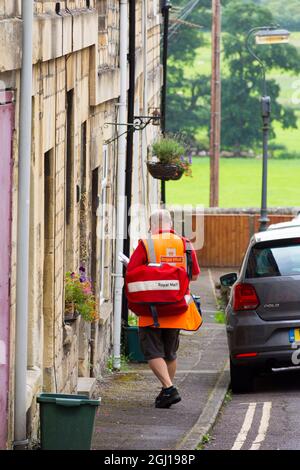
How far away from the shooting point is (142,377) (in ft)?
49.9

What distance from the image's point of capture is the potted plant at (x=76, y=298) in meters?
12.4

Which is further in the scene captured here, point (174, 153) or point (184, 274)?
point (174, 153)

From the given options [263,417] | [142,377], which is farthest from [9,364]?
[142,377]

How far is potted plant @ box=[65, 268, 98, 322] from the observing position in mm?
12398

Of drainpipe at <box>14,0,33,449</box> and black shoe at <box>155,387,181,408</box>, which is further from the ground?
drainpipe at <box>14,0,33,449</box>

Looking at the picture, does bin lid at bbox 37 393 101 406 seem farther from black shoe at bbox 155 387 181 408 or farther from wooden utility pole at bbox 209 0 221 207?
wooden utility pole at bbox 209 0 221 207

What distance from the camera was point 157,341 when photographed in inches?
484

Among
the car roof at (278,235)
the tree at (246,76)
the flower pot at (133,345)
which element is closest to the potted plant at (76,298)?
the car roof at (278,235)

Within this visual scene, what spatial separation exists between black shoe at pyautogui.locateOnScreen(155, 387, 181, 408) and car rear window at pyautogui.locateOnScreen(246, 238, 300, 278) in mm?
1517

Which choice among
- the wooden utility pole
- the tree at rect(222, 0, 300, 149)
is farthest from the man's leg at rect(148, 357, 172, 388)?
the tree at rect(222, 0, 300, 149)

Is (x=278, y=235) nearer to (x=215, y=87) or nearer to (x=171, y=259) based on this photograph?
(x=171, y=259)

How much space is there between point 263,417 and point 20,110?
4079 millimetres

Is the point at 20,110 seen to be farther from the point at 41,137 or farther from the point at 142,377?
the point at 142,377

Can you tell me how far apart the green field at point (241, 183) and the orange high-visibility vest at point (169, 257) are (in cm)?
7251
